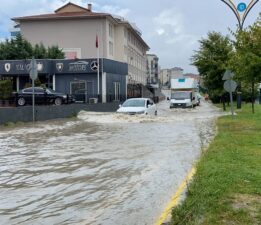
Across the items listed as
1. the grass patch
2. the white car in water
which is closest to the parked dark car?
the white car in water

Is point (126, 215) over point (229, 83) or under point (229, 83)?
under

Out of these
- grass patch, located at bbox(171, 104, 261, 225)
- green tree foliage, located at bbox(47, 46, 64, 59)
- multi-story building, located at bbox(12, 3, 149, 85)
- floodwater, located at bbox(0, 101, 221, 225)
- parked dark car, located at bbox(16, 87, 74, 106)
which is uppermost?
multi-story building, located at bbox(12, 3, 149, 85)

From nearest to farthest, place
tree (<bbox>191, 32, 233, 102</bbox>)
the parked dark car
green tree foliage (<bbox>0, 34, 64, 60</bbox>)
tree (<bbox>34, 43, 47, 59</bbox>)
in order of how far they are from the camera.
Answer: the parked dark car < tree (<bbox>191, 32, 233, 102</bbox>) < green tree foliage (<bbox>0, 34, 64, 60</bbox>) < tree (<bbox>34, 43, 47, 59</bbox>)

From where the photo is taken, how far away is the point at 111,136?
21750mm

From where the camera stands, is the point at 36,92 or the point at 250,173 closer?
the point at 250,173

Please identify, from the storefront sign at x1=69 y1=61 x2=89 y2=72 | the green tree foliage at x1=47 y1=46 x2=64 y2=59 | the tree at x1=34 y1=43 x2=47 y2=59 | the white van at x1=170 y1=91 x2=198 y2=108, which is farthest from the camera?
the tree at x1=34 y1=43 x2=47 y2=59

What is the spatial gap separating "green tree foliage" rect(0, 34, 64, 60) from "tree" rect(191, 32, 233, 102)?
21.8m

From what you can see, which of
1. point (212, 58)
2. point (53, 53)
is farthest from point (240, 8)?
point (53, 53)

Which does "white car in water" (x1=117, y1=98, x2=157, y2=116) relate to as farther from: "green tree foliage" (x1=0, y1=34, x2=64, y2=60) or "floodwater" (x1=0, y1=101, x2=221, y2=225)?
"green tree foliage" (x1=0, y1=34, x2=64, y2=60)

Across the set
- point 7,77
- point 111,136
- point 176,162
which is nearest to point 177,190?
point 176,162

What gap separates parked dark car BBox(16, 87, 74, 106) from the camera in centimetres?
4150

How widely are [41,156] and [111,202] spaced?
21.7ft

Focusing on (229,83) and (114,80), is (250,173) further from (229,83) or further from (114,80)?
(114,80)

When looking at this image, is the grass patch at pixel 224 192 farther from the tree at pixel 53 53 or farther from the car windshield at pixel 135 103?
the tree at pixel 53 53
